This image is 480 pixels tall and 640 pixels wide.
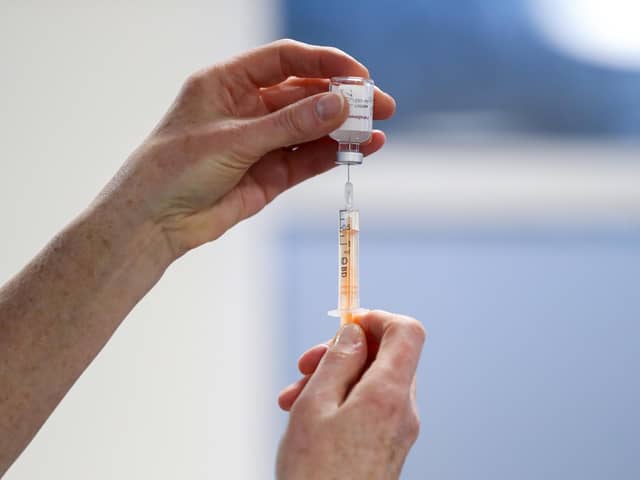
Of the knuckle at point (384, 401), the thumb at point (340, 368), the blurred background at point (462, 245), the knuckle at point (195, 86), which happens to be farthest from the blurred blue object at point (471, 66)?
the knuckle at point (384, 401)

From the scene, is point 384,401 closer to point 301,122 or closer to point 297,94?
point 301,122

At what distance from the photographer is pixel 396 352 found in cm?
98

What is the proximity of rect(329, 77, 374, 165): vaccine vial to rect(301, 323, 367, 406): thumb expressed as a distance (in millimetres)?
269

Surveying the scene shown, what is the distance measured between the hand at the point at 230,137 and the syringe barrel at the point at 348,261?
0.14m

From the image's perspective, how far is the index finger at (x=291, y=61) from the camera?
1.18m

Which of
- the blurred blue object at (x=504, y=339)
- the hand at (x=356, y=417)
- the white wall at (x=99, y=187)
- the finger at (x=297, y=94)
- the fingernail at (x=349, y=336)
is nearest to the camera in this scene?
the hand at (x=356, y=417)

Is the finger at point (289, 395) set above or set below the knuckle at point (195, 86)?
below

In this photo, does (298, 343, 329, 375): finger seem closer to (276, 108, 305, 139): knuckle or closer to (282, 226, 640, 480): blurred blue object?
(276, 108, 305, 139): knuckle

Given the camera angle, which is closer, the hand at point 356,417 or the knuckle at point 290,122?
the hand at point 356,417

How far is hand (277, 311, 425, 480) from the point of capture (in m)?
0.89

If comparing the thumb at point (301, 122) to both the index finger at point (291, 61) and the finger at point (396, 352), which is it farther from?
the finger at point (396, 352)

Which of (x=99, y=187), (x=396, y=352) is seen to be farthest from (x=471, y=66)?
(x=396, y=352)

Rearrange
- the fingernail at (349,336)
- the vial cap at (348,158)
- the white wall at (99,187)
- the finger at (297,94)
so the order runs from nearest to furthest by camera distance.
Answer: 1. the fingernail at (349,336)
2. the vial cap at (348,158)
3. the finger at (297,94)
4. the white wall at (99,187)

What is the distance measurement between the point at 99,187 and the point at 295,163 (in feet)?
3.85
